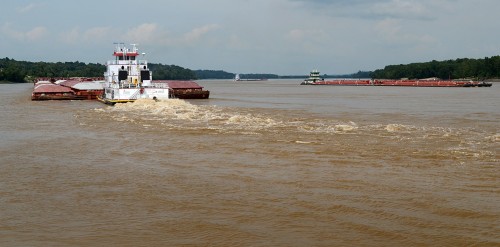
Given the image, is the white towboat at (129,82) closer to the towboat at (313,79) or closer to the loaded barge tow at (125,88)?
the loaded barge tow at (125,88)

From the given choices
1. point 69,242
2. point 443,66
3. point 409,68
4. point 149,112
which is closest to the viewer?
point 69,242

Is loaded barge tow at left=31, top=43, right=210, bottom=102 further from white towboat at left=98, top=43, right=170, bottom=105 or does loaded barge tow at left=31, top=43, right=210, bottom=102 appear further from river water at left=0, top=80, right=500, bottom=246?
river water at left=0, top=80, right=500, bottom=246

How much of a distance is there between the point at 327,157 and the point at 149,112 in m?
21.2

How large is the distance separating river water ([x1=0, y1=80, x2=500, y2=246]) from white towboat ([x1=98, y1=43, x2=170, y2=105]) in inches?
836

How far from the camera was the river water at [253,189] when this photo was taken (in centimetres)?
837

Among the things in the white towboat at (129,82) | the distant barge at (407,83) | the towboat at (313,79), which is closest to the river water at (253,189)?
the white towboat at (129,82)

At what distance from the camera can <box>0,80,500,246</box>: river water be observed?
8.37 meters

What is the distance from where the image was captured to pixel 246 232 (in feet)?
27.7

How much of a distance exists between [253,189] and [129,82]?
36547mm

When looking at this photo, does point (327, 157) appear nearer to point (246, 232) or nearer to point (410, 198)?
point (410, 198)

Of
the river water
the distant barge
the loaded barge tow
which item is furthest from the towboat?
the river water

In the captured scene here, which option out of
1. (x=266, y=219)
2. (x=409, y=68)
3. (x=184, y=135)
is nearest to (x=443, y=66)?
(x=409, y=68)

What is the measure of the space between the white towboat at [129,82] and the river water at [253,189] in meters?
21.2

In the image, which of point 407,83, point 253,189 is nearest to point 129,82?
point 253,189
